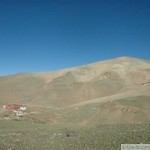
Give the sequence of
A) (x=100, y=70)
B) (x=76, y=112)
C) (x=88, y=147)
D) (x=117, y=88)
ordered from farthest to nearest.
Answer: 1. (x=100, y=70)
2. (x=117, y=88)
3. (x=76, y=112)
4. (x=88, y=147)

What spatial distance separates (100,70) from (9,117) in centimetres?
8358

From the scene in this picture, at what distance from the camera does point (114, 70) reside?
463 feet

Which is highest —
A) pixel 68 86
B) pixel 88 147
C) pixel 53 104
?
pixel 68 86

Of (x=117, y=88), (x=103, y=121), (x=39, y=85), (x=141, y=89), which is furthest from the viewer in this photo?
(x=39, y=85)

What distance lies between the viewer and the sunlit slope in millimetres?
112938

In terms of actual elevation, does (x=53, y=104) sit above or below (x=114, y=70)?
below

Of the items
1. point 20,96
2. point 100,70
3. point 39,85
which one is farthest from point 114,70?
point 20,96

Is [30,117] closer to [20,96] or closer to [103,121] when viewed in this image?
[103,121]

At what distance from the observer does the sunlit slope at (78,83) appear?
113 m

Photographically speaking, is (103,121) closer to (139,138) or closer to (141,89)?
(139,138)

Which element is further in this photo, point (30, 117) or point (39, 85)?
point (39, 85)

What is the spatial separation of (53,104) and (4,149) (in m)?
76.1

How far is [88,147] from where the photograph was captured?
89.9 ft

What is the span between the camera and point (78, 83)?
13012 centimetres
